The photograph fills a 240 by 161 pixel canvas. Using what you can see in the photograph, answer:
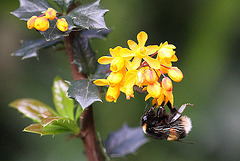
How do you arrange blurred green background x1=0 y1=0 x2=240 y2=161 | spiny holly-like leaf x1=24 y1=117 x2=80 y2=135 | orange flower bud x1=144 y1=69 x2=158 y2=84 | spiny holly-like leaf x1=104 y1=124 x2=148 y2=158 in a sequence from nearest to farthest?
orange flower bud x1=144 y1=69 x2=158 y2=84 < spiny holly-like leaf x1=24 y1=117 x2=80 y2=135 < spiny holly-like leaf x1=104 y1=124 x2=148 y2=158 < blurred green background x1=0 y1=0 x2=240 y2=161

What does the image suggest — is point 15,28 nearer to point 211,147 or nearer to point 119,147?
Answer: point 119,147

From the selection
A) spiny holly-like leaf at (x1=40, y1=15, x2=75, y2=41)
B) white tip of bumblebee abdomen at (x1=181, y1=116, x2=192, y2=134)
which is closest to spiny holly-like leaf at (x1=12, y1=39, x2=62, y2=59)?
spiny holly-like leaf at (x1=40, y1=15, x2=75, y2=41)

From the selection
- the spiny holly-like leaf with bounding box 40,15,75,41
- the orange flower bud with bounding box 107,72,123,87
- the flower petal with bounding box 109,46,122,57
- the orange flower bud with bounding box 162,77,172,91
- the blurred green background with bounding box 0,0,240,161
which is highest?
the spiny holly-like leaf with bounding box 40,15,75,41

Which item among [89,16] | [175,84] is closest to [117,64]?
[89,16]

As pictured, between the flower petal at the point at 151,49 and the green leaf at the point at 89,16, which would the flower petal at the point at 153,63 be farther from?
the green leaf at the point at 89,16

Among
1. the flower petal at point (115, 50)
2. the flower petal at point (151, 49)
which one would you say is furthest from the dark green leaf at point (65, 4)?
the flower petal at point (151, 49)

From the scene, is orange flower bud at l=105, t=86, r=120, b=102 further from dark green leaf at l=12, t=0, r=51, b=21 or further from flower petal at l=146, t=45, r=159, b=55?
dark green leaf at l=12, t=0, r=51, b=21

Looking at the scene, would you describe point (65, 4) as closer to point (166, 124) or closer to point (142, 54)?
point (142, 54)
